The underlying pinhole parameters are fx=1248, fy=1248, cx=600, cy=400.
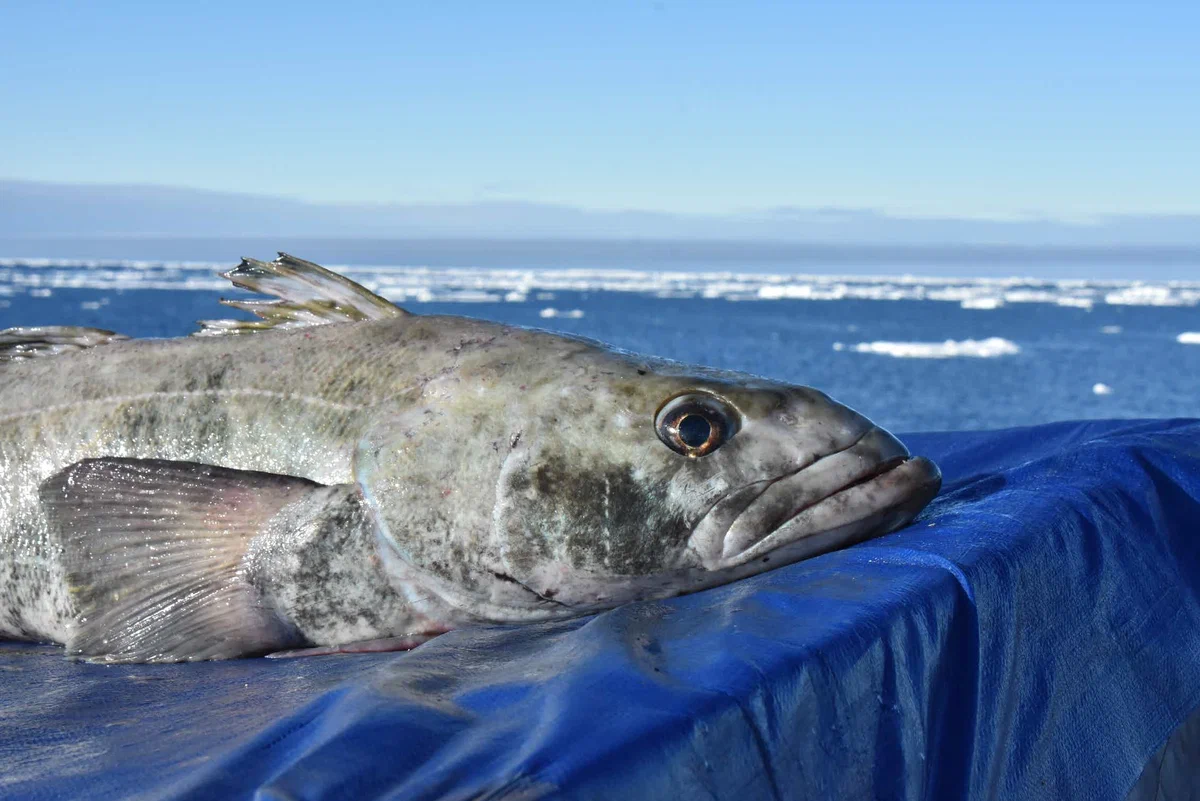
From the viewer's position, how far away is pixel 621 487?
326 centimetres

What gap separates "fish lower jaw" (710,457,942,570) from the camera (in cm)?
316

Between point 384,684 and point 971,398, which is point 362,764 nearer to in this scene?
point 384,684

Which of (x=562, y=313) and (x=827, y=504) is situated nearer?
(x=827, y=504)

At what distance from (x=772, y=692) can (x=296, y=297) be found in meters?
2.47

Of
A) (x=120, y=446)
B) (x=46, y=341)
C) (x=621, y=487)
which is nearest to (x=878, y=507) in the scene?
(x=621, y=487)

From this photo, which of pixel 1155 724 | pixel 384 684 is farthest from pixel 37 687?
pixel 1155 724

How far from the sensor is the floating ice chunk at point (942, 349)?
4400cm

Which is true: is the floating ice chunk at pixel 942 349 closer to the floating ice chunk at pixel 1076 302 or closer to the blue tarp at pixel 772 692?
the floating ice chunk at pixel 1076 302

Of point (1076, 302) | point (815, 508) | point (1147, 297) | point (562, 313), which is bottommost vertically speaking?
point (562, 313)

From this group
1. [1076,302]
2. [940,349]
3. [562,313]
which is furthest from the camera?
[1076,302]

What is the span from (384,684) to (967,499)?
6.41ft

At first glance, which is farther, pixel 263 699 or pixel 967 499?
pixel 967 499

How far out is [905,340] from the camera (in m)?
54.4

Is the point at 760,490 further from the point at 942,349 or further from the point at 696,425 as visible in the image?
the point at 942,349
